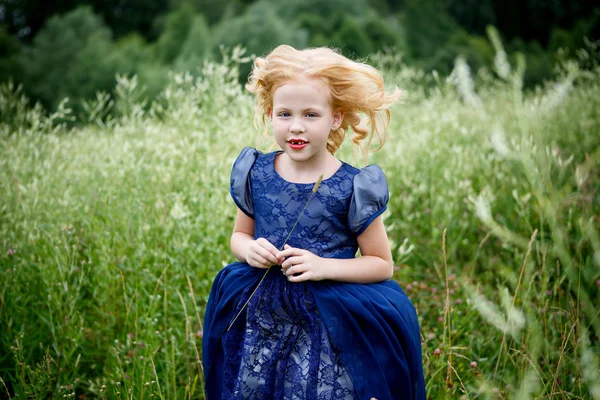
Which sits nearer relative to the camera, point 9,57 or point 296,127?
point 296,127

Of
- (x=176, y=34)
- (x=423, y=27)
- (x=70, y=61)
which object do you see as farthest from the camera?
(x=423, y=27)

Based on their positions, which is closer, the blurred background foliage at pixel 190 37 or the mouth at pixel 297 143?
the mouth at pixel 297 143

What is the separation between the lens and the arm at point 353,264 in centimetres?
173

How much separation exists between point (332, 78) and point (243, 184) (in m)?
0.48

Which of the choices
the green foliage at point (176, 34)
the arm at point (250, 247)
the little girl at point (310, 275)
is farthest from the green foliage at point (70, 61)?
the little girl at point (310, 275)

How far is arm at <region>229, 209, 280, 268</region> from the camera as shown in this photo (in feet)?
5.78

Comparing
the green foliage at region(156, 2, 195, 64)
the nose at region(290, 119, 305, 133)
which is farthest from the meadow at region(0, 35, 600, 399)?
the green foliage at region(156, 2, 195, 64)

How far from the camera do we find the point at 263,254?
5.76 ft

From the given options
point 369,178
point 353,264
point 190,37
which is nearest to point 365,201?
point 369,178

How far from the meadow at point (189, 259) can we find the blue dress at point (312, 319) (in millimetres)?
244

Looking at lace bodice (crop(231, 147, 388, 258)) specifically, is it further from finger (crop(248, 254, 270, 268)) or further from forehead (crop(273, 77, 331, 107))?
forehead (crop(273, 77, 331, 107))

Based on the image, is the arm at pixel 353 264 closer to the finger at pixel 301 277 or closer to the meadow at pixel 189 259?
the finger at pixel 301 277

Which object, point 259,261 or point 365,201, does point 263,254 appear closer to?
point 259,261

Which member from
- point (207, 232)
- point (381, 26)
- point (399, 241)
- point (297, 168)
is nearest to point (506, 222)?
point (399, 241)
